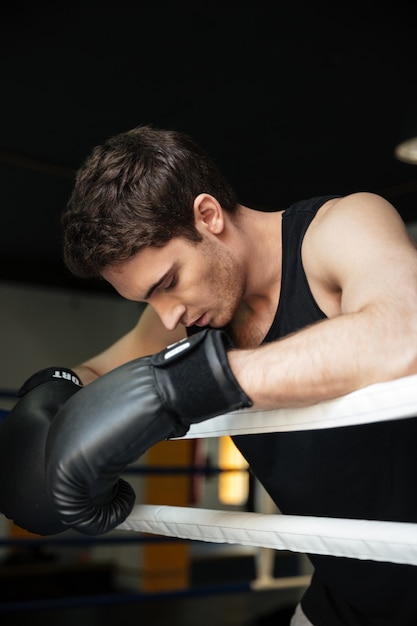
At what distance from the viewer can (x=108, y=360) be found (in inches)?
58.8

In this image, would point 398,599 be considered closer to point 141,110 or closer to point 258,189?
point 141,110

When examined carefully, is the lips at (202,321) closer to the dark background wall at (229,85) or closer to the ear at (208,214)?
the ear at (208,214)

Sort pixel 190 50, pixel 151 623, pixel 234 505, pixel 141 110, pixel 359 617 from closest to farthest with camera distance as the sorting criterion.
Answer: pixel 359 617 < pixel 190 50 < pixel 141 110 < pixel 151 623 < pixel 234 505

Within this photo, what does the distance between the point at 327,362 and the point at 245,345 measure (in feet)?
1.88

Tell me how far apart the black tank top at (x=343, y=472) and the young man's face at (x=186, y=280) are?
0.10m

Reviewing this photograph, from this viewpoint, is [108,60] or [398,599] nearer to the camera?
[398,599]

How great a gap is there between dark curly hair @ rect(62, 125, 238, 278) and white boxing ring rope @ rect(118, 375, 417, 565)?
40 cm

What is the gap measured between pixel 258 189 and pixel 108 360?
290 centimetres

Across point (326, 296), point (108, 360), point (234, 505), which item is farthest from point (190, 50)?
point (234, 505)

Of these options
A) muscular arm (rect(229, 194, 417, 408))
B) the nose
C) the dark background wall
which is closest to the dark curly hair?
the nose

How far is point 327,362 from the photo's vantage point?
0.74 m

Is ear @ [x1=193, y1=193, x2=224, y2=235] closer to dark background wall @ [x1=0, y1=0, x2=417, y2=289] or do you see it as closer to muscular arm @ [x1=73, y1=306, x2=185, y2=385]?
muscular arm @ [x1=73, y1=306, x2=185, y2=385]

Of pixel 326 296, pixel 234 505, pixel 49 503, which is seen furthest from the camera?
pixel 234 505

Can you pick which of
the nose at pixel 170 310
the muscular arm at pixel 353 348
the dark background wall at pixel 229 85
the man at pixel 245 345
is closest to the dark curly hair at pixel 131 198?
the man at pixel 245 345
